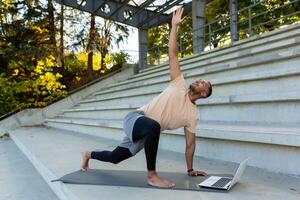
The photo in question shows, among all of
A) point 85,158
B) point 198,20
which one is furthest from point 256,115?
point 198,20

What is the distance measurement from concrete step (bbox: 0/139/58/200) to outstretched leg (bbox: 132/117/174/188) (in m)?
1.06

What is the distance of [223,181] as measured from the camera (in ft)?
9.16

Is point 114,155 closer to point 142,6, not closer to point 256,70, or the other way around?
point 256,70

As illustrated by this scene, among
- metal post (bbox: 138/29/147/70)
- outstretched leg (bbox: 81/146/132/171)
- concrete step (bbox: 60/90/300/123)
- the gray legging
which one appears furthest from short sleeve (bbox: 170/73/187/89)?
metal post (bbox: 138/29/147/70)

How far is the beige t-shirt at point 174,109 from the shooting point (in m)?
2.99

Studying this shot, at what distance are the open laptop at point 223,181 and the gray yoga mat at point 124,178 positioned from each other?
0.05m

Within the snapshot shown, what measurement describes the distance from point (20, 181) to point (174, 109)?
221cm

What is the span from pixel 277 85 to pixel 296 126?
0.78m

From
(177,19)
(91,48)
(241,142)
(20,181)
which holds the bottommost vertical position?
(20,181)

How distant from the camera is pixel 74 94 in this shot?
11.8 metres

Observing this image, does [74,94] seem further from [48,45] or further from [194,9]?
[194,9]

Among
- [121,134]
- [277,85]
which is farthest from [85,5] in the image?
[277,85]

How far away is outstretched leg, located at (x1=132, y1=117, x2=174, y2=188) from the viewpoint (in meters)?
2.79

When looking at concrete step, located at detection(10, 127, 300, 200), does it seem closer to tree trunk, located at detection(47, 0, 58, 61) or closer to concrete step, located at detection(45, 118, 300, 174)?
concrete step, located at detection(45, 118, 300, 174)
